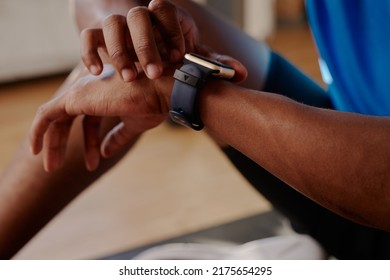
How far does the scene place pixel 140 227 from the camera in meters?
1.32

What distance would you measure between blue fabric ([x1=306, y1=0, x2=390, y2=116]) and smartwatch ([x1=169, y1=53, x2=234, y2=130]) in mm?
266

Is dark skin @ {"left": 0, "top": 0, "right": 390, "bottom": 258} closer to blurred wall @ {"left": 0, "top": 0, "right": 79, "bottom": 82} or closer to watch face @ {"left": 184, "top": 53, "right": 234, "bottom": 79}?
watch face @ {"left": 184, "top": 53, "right": 234, "bottom": 79}

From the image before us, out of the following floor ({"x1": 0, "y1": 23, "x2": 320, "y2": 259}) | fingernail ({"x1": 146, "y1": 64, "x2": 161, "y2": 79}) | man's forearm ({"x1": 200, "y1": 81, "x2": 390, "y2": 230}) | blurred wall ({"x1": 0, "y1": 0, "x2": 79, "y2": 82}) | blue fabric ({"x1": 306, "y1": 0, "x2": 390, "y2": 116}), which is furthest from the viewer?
blurred wall ({"x1": 0, "y1": 0, "x2": 79, "y2": 82})

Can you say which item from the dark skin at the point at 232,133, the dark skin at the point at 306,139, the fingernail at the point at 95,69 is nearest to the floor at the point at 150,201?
the dark skin at the point at 232,133

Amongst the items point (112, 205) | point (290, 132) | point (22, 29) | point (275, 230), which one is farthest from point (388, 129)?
point (22, 29)

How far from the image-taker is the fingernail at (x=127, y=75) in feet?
2.12

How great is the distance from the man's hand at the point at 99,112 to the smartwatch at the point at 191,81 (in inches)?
1.3

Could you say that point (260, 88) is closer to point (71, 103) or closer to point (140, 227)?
point (71, 103)

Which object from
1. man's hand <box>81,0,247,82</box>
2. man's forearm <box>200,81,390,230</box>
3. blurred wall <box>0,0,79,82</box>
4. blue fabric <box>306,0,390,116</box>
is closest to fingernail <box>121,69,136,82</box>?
man's hand <box>81,0,247,82</box>

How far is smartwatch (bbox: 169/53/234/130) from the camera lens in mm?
609

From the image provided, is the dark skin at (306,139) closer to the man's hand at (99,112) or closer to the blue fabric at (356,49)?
the man's hand at (99,112)

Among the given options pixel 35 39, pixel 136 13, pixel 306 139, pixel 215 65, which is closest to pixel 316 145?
pixel 306 139

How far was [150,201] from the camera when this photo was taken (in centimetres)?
144

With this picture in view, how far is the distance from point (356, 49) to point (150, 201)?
2.66ft
